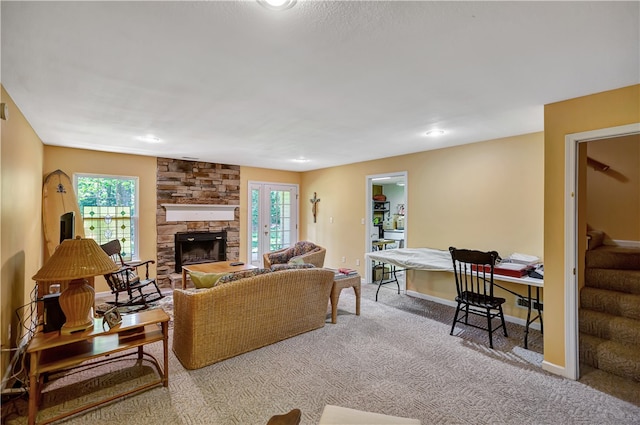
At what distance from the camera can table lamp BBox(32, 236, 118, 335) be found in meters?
1.93

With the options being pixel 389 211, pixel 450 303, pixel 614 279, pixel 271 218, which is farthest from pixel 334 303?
pixel 389 211

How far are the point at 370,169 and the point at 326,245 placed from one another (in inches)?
81.9

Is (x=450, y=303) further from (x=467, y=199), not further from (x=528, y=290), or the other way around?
(x=467, y=199)

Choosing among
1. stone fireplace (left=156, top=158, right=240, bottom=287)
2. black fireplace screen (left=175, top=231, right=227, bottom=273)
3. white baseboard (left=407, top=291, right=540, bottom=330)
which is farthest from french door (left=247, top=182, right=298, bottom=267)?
white baseboard (left=407, top=291, right=540, bottom=330)

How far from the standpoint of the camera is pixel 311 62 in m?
1.94

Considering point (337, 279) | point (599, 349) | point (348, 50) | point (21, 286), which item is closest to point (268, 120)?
point (348, 50)

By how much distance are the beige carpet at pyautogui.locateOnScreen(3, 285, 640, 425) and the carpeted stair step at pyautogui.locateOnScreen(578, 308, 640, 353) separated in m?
0.52

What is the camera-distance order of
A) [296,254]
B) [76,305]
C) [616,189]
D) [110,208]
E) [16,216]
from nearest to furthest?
[76,305]
[16,216]
[616,189]
[110,208]
[296,254]

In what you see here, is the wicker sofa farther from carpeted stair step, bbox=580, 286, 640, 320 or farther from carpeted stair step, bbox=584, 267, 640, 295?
carpeted stair step, bbox=584, 267, 640, 295

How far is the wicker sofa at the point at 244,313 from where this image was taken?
2595 mm

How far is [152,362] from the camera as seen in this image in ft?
8.89

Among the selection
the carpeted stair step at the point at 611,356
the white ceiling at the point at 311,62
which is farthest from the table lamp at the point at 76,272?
the carpeted stair step at the point at 611,356

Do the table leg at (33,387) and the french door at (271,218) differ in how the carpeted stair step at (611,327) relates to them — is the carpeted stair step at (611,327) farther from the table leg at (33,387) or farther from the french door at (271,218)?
the french door at (271,218)

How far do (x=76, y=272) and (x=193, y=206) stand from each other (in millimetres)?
4060
